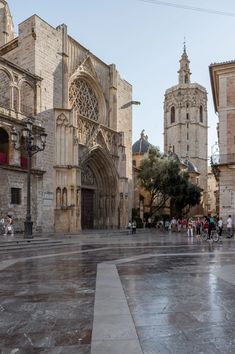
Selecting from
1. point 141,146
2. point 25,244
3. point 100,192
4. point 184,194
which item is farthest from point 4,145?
point 141,146

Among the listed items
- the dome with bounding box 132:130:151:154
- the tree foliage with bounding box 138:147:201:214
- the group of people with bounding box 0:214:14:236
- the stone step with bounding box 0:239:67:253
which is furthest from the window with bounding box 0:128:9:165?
the dome with bounding box 132:130:151:154

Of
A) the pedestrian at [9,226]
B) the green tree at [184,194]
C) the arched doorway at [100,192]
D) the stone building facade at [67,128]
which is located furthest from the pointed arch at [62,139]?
the green tree at [184,194]

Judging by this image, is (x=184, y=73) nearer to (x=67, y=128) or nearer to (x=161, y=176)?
(x=161, y=176)

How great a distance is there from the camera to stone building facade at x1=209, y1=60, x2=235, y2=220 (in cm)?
2919

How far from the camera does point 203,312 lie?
5062 mm

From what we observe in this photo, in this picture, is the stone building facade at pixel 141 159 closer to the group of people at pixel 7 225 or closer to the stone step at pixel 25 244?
the group of people at pixel 7 225

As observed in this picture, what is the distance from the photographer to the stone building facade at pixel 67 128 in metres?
27.0

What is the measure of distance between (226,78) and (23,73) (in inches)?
635

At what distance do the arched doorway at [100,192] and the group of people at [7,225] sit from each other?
11.3 metres

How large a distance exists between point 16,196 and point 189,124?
67387 mm

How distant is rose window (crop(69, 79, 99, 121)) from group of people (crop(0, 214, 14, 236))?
13161 millimetres

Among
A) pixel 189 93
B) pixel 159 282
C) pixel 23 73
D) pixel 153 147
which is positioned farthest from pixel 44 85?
pixel 189 93

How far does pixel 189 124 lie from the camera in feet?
286

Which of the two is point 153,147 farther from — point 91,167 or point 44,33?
point 44,33
